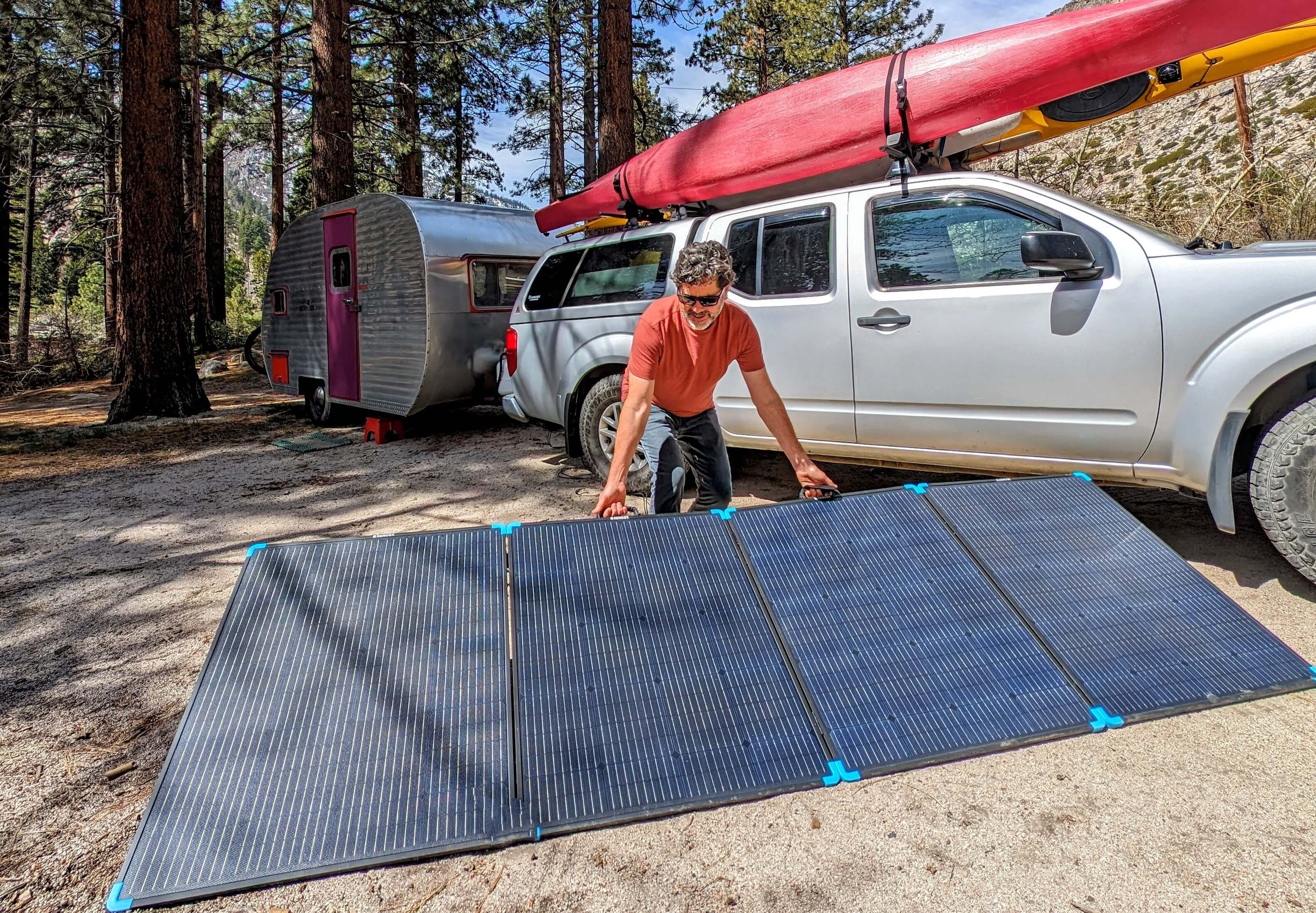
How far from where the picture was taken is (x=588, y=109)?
22.4m

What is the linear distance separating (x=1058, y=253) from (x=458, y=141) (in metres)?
23.2

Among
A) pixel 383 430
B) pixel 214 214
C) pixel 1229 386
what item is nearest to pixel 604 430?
pixel 1229 386

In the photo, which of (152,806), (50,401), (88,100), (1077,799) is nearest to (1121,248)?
(1077,799)

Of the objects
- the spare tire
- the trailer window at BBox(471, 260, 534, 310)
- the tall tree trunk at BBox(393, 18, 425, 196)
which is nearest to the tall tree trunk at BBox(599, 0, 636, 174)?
the trailer window at BBox(471, 260, 534, 310)

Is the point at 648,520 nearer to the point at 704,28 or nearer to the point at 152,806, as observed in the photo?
the point at 152,806

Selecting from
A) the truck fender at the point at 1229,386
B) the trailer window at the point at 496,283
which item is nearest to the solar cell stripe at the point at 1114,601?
the truck fender at the point at 1229,386

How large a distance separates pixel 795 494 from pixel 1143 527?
2.62 metres

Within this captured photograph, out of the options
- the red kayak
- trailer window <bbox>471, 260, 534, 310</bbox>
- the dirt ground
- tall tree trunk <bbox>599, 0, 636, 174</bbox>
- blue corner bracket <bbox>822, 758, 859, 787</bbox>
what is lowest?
the dirt ground

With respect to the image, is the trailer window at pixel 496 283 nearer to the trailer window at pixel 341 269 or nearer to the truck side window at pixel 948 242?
the trailer window at pixel 341 269

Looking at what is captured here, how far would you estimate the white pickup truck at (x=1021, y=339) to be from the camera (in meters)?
3.50

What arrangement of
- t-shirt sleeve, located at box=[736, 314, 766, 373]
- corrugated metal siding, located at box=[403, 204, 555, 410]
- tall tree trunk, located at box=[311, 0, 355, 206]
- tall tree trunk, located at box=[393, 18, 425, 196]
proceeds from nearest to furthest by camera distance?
t-shirt sleeve, located at box=[736, 314, 766, 373] < corrugated metal siding, located at box=[403, 204, 555, 410] < tall tree trunk, located at box=[311, 0, 355, 206] < tall tree trunk, located at box=[393, 18, 425, 196]

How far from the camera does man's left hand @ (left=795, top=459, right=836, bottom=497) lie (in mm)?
3373

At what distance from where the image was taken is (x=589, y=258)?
630cm

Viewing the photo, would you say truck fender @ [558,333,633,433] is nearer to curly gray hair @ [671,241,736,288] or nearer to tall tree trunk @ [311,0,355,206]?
curly gray hair @ [671,241,736,288]
